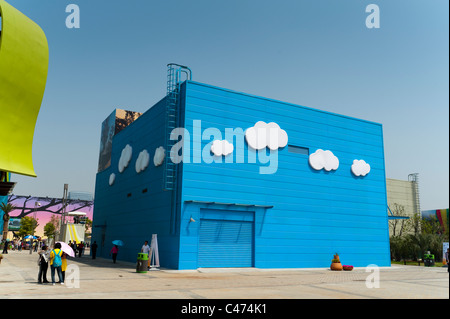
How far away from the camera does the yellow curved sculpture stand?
33.4 ft

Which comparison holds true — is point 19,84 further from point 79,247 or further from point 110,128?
point 110,128

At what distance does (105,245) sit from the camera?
39.0m

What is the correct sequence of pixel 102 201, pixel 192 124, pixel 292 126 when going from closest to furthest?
pixel 192 124 < pixel 292 126 < pixel 102 201

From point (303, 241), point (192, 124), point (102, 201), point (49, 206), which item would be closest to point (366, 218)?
point (303, 241)

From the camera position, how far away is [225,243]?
25391mm

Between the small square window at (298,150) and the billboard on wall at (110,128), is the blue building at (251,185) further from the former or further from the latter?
the billboard on wall at (110,128)

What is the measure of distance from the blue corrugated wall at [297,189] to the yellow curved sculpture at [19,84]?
45.5 ft

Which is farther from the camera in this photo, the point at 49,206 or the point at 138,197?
the point at 49,206

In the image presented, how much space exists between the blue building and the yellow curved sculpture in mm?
13810

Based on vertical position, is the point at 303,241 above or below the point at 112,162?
below

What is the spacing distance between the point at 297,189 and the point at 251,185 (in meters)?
3.93
